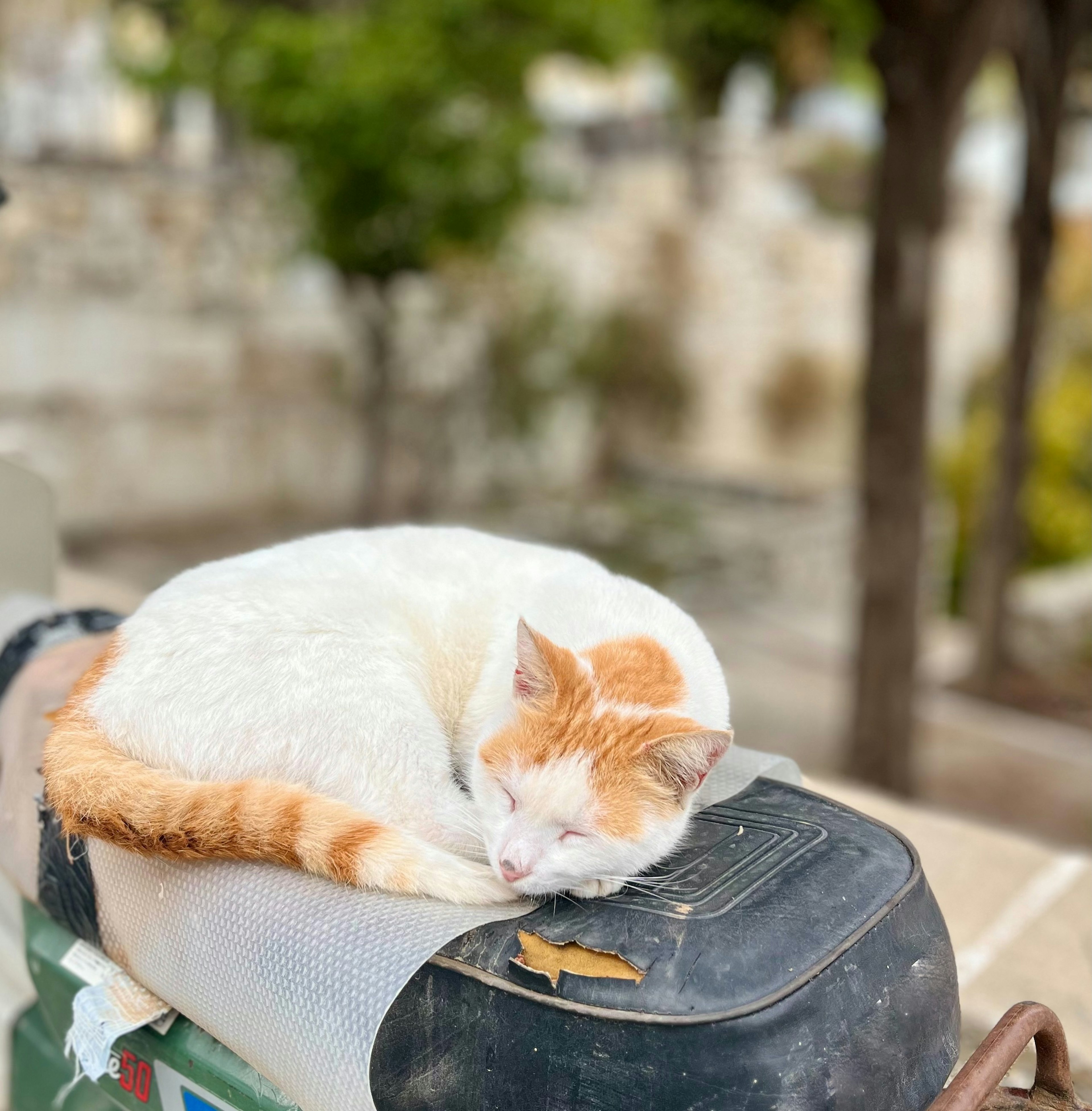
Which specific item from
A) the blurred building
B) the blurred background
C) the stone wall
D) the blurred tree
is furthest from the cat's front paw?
the stone wall

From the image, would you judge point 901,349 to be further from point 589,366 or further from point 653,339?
point 653,339

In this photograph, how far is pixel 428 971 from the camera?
0.89 metres

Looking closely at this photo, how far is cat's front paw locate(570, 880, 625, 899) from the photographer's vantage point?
0.99 meters

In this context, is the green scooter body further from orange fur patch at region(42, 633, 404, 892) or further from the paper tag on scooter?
orange fur patch at region(42, 633, 404, 892)

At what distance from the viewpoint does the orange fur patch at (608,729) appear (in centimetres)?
101

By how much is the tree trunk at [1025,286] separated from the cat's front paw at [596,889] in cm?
465

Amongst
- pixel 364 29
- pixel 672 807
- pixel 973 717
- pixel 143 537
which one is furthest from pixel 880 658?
pixel 143 537

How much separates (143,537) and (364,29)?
11.8 ft

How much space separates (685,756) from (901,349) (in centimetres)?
278

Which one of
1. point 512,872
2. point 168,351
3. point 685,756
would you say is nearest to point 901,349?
point 685,756

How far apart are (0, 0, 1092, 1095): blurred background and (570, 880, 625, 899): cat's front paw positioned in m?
0.93

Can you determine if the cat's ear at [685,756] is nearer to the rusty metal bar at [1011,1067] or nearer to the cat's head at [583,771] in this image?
the cat's head at [583,771]

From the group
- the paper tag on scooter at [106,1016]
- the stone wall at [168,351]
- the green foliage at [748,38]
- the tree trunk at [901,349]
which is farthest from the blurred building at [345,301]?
the paper tag on scooter at [106,1016]

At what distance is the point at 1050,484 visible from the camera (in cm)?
710
